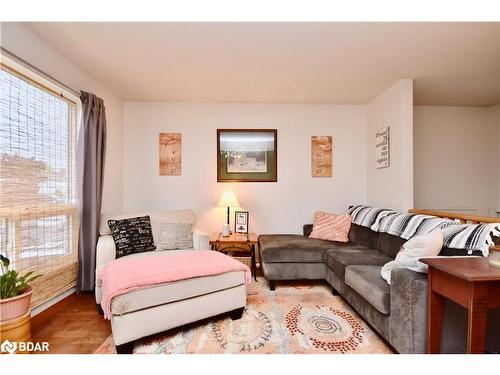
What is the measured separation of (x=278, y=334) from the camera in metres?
1.96

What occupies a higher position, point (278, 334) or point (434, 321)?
point (434, 321)

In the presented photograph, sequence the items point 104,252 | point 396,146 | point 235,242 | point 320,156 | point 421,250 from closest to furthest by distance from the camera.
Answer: point 421,250
point 104,252
point 235,242
point 396,146
point 320,156

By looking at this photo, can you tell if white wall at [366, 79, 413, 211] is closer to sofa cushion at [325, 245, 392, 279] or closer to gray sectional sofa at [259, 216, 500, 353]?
gray sectional sofa at [259, 216, 500, 353]

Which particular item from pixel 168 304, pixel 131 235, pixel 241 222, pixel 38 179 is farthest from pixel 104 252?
pixel 241 222

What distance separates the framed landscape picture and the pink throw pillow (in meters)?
0.93

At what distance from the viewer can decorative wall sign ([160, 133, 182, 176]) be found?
12.4ft

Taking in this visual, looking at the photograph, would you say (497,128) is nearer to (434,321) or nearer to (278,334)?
(434,321)

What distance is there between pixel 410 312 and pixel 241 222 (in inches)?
92.9

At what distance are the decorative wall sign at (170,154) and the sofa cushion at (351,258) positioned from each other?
2404mm

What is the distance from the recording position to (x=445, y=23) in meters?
1.98

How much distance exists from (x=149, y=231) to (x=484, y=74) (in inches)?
163

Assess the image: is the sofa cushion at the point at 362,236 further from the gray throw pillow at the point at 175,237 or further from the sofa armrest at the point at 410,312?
the gray throw pillow at the point at 175,237

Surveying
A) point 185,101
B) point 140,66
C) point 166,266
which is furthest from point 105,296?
point 185,101
